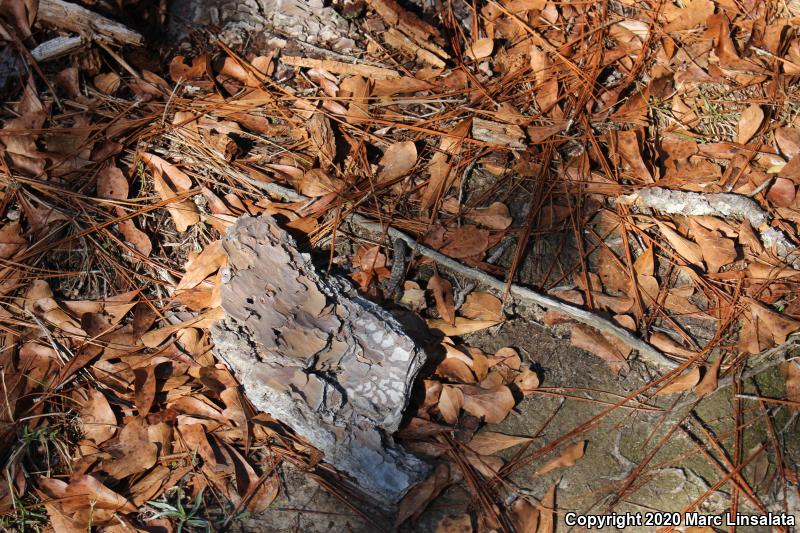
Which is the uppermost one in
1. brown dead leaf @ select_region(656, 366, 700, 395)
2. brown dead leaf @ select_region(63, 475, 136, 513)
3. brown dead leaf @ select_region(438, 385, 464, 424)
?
brown dead leaf @ select_region(656, 366, 700, 395)

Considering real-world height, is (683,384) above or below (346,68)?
below

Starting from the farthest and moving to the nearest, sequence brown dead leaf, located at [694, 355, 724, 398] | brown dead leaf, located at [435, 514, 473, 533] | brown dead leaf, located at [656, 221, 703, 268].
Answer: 1. brown dead leaf, located at [656, 221, 703, 268]
2. brown dead leaf, located at [694, 355, 724, 398]
3. brown dead leaf, located at [435, 514, 473, 533]

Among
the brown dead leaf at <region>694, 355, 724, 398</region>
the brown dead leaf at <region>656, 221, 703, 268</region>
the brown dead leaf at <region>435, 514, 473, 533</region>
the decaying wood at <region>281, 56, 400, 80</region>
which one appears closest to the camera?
the brown dead leaf at <region>435, 514, 473, 533</region>

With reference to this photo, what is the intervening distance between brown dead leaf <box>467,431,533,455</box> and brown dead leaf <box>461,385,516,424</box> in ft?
0.18

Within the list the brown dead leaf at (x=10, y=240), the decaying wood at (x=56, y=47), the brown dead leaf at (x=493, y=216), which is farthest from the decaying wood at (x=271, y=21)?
the brown dead leaf at (x=10, y=240)

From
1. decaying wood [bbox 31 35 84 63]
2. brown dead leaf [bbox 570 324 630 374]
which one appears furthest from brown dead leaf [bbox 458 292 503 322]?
decaying wood [bbox 31 35 84 63]

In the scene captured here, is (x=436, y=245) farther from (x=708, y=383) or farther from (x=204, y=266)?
(x=708, y=383)

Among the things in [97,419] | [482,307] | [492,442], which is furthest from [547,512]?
[97,419]

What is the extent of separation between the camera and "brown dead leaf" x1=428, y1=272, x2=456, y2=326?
2.04m

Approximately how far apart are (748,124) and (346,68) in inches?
62.3

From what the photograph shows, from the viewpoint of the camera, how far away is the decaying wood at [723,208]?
2180 mm

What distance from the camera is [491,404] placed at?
191cm

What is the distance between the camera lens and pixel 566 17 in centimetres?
267

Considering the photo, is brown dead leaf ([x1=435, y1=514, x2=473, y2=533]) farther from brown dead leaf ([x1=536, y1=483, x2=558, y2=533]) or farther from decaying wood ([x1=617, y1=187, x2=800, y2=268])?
decaying wood ([x1=617, y1=187, x2=800, y2=268])
